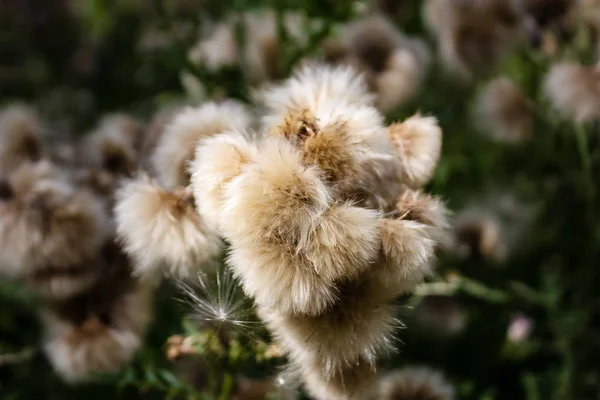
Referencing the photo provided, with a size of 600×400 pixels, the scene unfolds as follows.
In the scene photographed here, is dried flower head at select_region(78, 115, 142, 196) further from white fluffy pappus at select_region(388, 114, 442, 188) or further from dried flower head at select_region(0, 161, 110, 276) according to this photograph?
white fluffy pappus at select_region(388, 114, 442, 188)

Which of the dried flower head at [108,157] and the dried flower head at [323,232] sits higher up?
the dried flower head at [323,232]

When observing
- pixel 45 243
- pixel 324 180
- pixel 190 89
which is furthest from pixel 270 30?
pixel 324 180

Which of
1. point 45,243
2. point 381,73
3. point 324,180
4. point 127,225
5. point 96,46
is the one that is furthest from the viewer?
point 96,46

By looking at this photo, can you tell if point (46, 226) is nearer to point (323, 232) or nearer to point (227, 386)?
point (227, 386)

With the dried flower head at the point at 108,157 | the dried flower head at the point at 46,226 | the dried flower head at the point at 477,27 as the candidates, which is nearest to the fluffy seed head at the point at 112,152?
the dried flower head at the point at 108,157

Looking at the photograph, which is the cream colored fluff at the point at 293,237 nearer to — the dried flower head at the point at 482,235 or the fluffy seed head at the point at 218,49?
the dried flower head at the point at 482,235

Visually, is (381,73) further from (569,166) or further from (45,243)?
(45,243)

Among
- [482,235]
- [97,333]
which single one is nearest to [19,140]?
[97,333]
